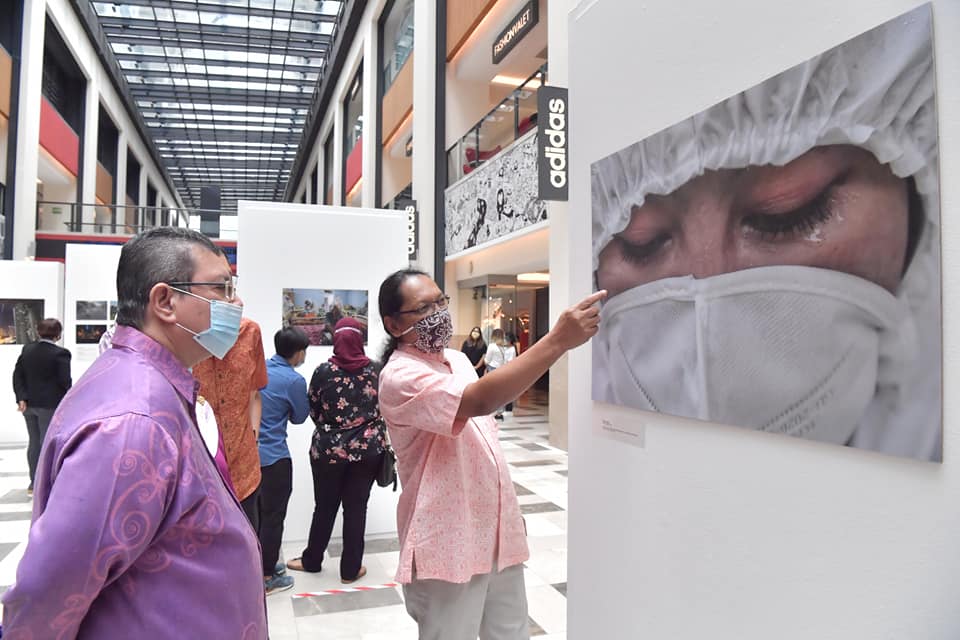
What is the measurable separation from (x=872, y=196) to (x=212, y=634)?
1.53 metres

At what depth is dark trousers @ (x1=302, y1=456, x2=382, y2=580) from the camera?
14.1 feet

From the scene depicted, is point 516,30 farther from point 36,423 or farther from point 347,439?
point 36,423

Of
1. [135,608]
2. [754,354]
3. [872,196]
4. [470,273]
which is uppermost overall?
[470,273]

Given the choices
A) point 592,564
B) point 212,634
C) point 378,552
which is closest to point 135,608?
point 212,634

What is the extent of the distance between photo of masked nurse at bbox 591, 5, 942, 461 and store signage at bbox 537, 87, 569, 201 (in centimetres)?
637

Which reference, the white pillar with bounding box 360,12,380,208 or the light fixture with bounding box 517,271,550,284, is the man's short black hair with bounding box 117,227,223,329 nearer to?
the light fixture with bounding box 517,271,550,284

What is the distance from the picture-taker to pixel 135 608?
3.72 ft

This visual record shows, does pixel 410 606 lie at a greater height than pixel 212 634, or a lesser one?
lesser

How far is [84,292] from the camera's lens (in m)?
10.6

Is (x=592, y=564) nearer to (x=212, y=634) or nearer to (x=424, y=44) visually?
(x=212, y=634)

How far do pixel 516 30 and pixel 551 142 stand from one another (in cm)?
352

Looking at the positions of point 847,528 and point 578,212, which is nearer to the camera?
point 847,528

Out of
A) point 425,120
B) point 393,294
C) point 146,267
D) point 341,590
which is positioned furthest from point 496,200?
point 146,267

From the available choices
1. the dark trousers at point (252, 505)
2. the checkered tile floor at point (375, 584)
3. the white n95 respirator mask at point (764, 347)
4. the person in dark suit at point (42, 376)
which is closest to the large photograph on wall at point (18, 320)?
the checkered tile floor at point (375, 584)
